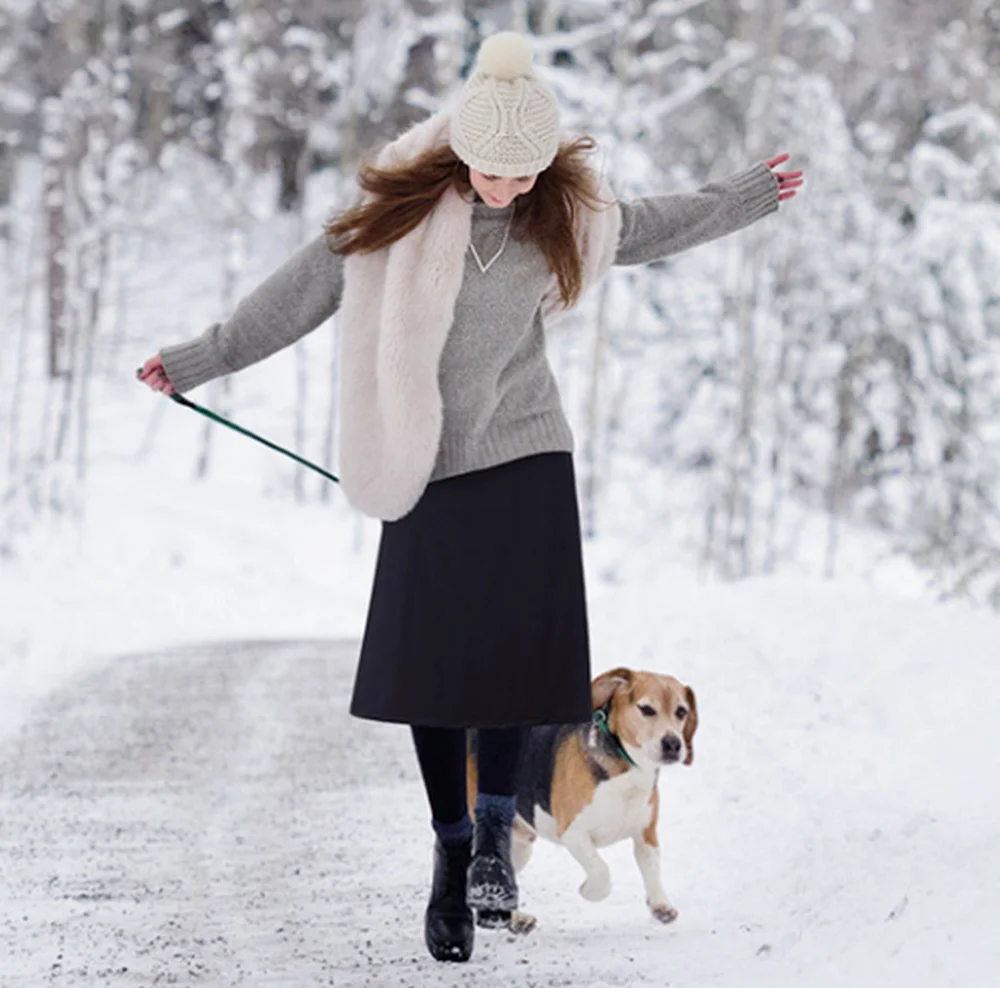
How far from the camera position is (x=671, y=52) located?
20.1m

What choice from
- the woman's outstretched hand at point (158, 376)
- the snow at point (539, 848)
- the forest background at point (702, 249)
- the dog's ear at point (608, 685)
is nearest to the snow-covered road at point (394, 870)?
the snow at point (539, 848)

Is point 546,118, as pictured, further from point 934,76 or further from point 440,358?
point 934,76

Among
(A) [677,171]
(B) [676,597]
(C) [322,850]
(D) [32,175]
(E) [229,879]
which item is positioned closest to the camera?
(E) [229,879]

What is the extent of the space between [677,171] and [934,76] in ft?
13.0

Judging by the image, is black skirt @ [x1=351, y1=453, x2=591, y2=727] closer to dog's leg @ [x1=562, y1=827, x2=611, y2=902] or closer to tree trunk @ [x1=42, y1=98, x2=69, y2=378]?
dog's leg @ [x1=562, y1=827, x2=611, y2=902]

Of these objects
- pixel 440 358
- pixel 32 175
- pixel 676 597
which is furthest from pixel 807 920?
pixel 32 175

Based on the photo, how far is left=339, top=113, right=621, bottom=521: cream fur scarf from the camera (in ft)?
11.6

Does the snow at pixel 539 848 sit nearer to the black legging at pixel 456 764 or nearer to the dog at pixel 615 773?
the dog at pixel 615 773

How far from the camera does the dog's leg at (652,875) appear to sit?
3.89m

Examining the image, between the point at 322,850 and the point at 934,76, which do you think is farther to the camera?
the point at 934,76

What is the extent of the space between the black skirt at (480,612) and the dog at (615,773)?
0.78 feet

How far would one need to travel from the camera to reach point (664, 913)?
153 inches

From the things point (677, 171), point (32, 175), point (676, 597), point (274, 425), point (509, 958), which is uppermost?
point (32, 175)

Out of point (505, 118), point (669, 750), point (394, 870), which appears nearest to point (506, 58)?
point (505, 118)
